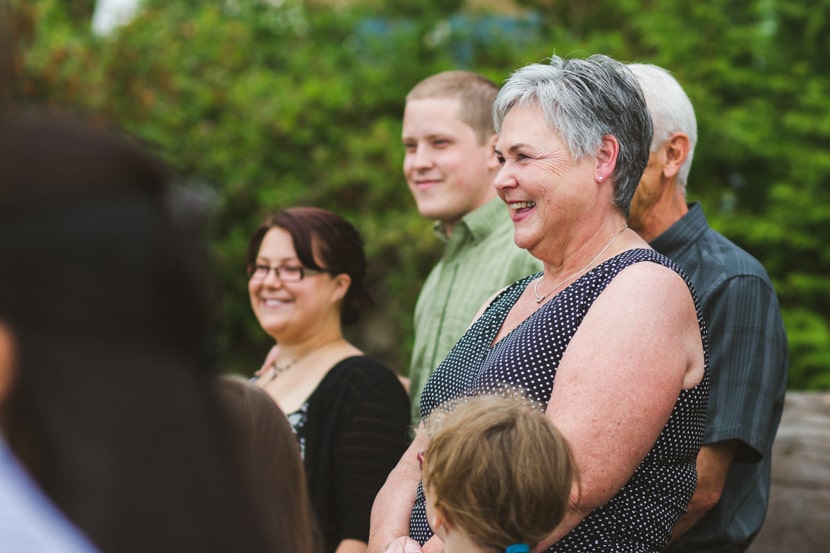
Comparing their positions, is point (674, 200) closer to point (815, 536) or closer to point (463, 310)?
point (463, 310)

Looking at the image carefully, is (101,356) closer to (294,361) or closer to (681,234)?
(681,234)

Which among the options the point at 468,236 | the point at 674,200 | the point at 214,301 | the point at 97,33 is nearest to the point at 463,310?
the point at 468,236

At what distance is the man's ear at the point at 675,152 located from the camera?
3336mm

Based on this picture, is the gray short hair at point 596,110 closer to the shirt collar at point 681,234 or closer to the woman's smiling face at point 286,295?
the shirt collar at point 681,234

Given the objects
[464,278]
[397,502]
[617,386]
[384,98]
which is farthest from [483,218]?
[384,98]

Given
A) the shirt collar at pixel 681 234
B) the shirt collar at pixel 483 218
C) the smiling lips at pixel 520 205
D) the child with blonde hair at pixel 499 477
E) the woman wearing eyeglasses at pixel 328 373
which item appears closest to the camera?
the child with blonde hair at pixel 499 477

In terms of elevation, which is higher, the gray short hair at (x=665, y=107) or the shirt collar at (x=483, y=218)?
the gray short hair at (x=665, y=107)

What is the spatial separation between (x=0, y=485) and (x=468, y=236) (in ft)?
9.90

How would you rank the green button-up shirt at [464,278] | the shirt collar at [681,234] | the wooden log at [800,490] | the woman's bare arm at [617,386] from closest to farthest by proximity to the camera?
the woman's bare arm at [617,386]
the shirt collar at [681,234]
the green button-up shirt at [464,278]
the wooden log at [800,490]

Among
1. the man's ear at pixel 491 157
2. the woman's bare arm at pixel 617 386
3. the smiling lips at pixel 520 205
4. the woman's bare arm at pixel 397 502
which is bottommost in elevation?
the woman's bare arm at pixel 397 502

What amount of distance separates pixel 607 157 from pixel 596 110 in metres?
0.13

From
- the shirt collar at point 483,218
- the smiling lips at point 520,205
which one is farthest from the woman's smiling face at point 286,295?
the smiling lips at point 520,205

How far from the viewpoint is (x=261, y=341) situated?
28.8 ft

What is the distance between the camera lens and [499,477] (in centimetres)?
200
